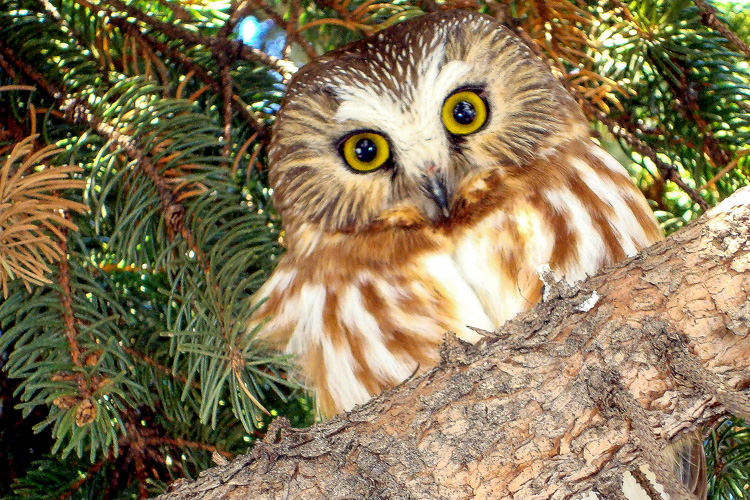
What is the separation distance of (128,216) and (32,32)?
53cm

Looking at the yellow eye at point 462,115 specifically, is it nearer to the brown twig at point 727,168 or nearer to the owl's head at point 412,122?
the owl's head at point 412,122

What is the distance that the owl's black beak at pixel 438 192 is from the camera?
1.68 metres

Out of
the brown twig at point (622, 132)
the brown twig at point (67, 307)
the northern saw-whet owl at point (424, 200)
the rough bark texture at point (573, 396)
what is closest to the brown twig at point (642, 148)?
the brown twig at point (622, 132)

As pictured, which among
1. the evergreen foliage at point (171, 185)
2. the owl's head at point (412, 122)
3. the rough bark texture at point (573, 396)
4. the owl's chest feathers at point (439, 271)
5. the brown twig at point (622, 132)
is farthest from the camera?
the brown twig at point (622, 132)

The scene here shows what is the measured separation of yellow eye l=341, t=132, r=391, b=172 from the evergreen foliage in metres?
0.28

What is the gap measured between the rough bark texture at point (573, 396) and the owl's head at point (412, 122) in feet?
2.07

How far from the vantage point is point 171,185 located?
1.52 metres

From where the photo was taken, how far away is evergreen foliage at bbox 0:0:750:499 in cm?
135

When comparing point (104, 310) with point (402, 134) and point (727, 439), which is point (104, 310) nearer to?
point (402, 134)

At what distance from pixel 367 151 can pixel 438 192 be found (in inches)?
9.9

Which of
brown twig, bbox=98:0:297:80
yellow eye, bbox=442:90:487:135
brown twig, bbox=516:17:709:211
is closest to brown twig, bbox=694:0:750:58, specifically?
brown twig, bbox=516:17:709:211

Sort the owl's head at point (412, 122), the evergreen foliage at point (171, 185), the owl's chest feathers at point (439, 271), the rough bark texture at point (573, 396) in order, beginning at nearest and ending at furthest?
the rough bark texture at point (573, 396)
the evergreen foliage at point (171, 185)
the owl's chest feathers at point (439, 271)
the owl's head at point (412, 122)

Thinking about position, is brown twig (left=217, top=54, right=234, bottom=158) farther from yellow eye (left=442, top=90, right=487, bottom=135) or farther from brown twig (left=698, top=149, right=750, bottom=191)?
brown twig (left=698, top=149, right=750, bottom=191)

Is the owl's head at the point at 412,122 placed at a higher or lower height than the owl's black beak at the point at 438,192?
higher
